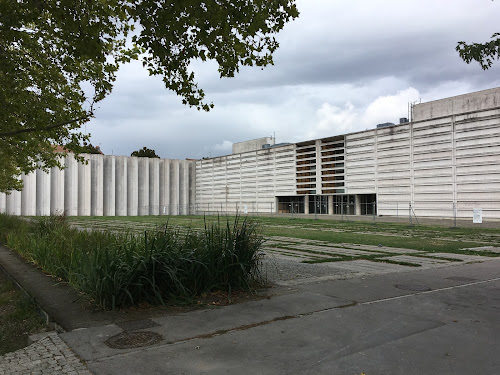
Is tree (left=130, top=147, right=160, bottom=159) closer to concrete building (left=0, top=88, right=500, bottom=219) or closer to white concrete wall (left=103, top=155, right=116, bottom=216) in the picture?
concrete building (left=0, top=88, right=500, bottom=219)

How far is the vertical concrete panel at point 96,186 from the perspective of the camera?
197 feet

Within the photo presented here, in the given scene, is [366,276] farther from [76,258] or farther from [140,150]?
[140,150]

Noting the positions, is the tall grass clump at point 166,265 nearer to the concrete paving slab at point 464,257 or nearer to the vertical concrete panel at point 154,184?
the concrete paving slab at point 464,257

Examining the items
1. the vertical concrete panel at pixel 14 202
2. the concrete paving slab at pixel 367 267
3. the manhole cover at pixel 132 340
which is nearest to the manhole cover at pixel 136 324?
the manhole cover at pixel 132 340

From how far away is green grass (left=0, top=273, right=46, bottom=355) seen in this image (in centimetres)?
557

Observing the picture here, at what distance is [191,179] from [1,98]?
61.7 m

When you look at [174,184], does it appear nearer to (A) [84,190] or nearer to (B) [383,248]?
(A) [84,190]

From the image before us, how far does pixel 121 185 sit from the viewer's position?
2479 inches

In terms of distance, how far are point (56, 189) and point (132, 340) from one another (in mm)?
56912

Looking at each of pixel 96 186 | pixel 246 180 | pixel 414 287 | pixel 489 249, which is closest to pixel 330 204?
pixel 246 180

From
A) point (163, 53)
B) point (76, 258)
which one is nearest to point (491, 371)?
point (163, 53)

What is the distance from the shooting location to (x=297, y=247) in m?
15.9

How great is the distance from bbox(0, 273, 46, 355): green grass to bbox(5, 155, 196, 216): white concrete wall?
46.1 m

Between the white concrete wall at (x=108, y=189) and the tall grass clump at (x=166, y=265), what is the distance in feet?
154
